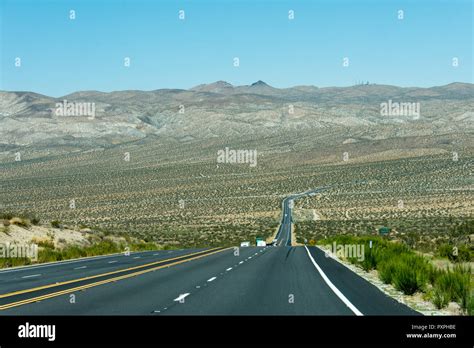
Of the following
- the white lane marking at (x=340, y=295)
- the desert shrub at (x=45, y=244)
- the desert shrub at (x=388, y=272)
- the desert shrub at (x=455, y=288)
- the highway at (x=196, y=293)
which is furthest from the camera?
the desert shrub at (x=45, y=244)

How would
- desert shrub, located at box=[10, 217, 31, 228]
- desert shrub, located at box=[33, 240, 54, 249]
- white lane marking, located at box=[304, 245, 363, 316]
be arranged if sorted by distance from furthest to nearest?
1. desert shrub, located at box=[10, 217, 31, 228]
2. desert shrub, located at box=[33, 240, 54, 249]
3. white lane marking, located at box=[304, 245, 363, 316]

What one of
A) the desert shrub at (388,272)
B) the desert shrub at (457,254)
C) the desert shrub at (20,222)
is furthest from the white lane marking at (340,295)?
the desert shrub at (20,222)

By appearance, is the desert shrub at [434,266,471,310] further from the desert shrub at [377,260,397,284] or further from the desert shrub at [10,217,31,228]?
the desert shrub at [10,217,31,228]

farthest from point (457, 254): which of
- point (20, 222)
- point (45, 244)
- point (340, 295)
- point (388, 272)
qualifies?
point (20, 222)

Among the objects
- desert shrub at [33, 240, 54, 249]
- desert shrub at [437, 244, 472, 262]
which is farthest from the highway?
desert shrub at [33, 240, 54, 249]

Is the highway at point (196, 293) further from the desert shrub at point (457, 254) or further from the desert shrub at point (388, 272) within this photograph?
the desert shrub at point (457, 254)
